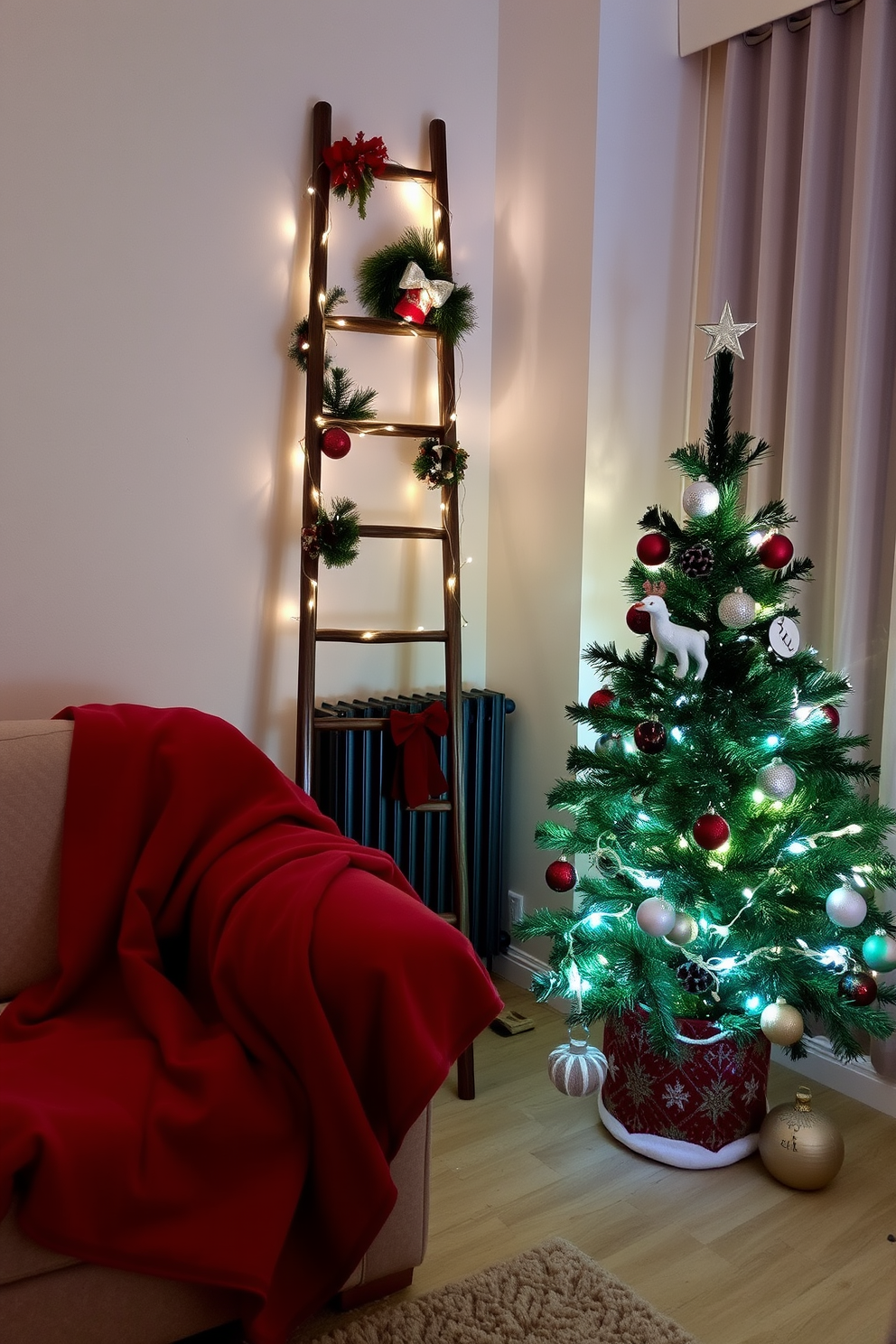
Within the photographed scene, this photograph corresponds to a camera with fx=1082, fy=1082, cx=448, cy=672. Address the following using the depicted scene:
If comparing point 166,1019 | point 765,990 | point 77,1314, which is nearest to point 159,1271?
point 77,1314

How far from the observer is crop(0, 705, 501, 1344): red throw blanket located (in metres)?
1.49

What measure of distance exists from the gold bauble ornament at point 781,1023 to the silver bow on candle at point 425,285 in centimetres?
182

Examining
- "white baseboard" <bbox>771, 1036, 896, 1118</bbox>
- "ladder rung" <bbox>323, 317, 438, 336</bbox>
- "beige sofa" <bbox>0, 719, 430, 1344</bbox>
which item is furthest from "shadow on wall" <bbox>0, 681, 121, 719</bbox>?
"white baseboard" <bbox>771, 1036, 896, 1118</bbox>

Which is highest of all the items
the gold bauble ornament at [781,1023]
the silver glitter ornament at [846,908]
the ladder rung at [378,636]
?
the ladder rung at [378,636]

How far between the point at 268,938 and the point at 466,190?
7.38 feet

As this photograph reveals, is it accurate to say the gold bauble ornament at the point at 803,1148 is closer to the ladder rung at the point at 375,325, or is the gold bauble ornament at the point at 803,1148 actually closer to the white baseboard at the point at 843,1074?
the white baseboard at the point at 843,1074

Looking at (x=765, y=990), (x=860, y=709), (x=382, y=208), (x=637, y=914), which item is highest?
(x=382, y=208)

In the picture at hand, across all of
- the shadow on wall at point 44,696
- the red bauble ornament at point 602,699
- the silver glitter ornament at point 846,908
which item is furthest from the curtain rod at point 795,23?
the shadow on wall at point 44,696

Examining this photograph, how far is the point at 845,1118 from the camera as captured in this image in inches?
96.2

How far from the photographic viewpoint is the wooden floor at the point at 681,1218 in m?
1.83

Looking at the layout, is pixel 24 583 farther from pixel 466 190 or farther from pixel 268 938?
pixel 466 190

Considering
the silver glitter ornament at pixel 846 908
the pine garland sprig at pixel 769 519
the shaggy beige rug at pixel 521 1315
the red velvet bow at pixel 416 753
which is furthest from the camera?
the red velvet bow at pixel 416 753

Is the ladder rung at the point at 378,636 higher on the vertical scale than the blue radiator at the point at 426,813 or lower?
higher

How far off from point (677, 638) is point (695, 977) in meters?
0.67
